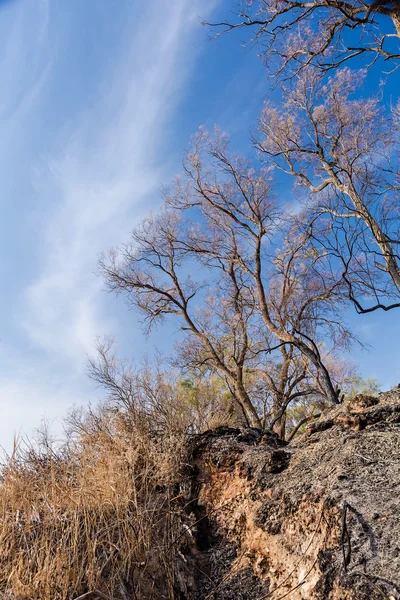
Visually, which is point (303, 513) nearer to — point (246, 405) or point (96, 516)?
point (96, 516)

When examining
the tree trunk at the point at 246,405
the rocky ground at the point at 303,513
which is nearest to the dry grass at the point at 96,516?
the rocky ground at the point at 303,513

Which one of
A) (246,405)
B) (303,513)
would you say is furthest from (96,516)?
(246,405)

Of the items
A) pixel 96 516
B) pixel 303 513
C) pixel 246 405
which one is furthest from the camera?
pixel 246 405

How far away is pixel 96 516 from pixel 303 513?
A: 1.91m

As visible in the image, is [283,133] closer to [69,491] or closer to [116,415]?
[116,415]

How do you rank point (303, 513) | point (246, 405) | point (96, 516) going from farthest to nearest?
point (246, 405) → point (96, 516) → point (303, 513)

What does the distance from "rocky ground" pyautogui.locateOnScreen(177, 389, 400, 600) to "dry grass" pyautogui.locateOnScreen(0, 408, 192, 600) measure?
0.88 feet

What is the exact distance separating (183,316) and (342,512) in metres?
12.8

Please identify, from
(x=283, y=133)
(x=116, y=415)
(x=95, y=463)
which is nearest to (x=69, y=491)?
(x=95, y=463)

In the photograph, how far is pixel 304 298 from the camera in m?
15.0

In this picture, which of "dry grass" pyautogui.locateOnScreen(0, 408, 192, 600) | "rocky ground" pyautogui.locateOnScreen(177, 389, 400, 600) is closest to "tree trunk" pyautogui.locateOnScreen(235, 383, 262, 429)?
"dry grass" pyautogui.locateOnScreen(0, 408, 192, 600)

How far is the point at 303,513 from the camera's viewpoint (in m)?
2.77

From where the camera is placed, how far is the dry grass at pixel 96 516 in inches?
121

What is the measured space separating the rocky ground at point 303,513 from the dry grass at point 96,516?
0.27 m
